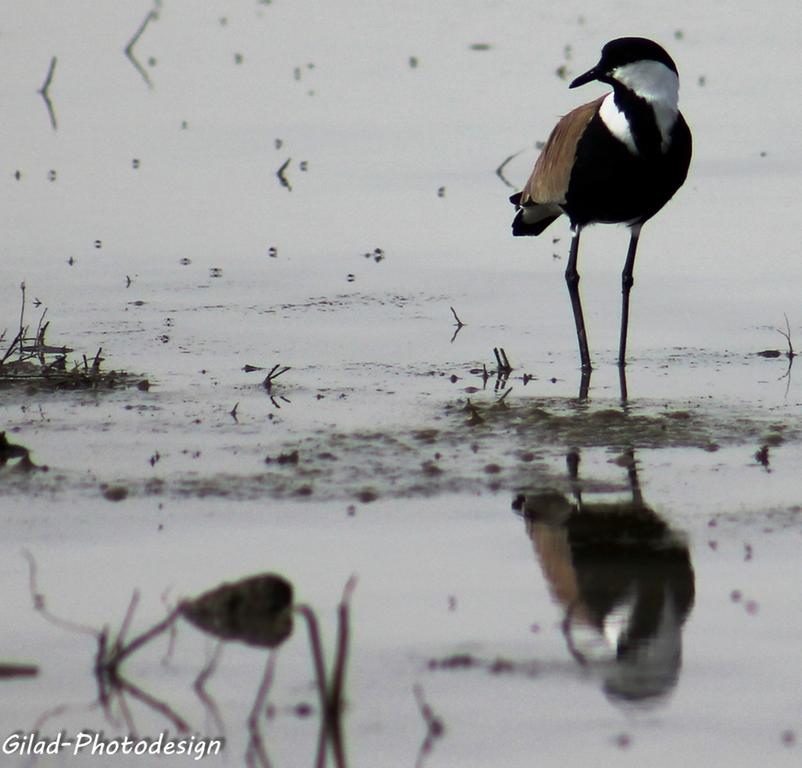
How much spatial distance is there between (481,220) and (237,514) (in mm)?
6190

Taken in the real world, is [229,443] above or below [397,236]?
below

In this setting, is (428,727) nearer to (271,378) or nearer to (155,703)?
(155,703)

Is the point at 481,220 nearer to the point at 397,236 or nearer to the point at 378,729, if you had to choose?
the point at 397,236

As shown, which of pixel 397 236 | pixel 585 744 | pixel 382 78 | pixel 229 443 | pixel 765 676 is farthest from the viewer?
pixel 382 78

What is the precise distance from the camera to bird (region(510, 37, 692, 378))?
8.52 meters

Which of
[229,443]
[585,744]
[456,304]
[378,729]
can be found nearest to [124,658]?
[378,729]

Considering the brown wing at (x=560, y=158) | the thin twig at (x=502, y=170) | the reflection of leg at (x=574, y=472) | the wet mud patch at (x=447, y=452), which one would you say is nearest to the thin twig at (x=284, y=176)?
the thin twig at (x=502, y=170)

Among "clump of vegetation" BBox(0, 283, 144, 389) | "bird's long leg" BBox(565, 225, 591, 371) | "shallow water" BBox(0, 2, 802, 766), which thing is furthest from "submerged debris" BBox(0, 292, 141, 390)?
"bird's long leg" BBox(565, 225, 591, 371)

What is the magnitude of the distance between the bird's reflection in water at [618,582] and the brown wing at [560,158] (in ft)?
8.41

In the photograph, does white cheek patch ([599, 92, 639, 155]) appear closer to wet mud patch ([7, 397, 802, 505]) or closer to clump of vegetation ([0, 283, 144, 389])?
wet mud patch ([7, 397, 802, 505])

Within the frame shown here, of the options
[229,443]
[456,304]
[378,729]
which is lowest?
[378,729]

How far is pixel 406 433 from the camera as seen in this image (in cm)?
731

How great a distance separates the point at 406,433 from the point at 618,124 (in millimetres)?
2116

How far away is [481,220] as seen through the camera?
12109 millimetres
